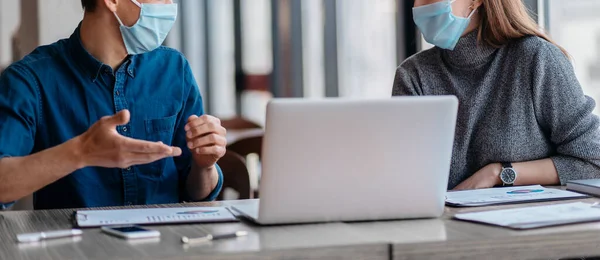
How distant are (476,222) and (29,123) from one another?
1017mm

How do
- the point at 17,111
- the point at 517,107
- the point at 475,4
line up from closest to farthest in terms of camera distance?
the point at 17,111 < the point at 517,107 < the point at 475,4

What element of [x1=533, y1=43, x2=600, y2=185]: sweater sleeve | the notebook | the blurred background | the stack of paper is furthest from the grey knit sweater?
the stack of paper

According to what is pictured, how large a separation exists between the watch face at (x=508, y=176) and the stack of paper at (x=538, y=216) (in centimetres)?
46

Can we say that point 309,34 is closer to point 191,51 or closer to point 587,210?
point 191,51

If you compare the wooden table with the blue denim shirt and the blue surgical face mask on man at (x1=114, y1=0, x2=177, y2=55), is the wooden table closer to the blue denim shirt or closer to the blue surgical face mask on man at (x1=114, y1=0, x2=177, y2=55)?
the blue denim shirt

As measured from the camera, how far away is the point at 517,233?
Answer: 1.16 metres

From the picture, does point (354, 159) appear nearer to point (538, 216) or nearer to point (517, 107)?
point (538, 216)

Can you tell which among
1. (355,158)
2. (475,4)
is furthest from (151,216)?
(475,4)

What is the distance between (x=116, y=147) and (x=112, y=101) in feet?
1.93

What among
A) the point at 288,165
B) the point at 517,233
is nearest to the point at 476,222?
the point at 517,233

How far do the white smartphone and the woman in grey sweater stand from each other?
944mm

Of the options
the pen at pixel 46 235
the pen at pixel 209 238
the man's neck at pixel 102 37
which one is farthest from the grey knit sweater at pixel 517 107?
the pen at pixel 46 235

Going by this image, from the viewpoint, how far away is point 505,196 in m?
1.58

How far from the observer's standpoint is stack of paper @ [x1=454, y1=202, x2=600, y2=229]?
4.00 feet
